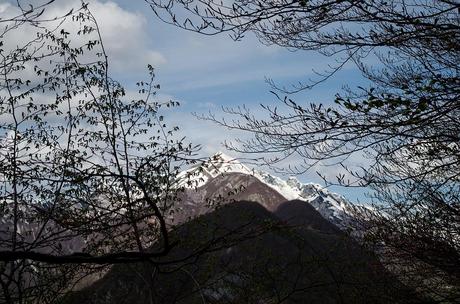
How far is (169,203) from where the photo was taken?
43.3 feet

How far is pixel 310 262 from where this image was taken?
37.0 ft

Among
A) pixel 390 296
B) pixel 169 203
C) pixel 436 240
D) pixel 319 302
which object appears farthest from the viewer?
pixel 319 302

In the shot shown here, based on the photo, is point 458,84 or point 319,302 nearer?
point 458,84

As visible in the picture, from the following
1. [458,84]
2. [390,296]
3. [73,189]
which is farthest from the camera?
[390,296]

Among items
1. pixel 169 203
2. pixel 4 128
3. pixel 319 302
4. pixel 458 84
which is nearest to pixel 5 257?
pixel 458 84

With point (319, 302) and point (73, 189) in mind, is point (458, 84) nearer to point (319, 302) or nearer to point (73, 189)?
point (73, 189)

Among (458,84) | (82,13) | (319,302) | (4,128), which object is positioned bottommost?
(319,302)

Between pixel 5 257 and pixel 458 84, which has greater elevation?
pixel 458 84

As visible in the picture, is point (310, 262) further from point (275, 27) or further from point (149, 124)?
point (275, 27)

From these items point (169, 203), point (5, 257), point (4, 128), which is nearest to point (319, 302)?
point (169, 203)

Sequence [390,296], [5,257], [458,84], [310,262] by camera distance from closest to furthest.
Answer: [5,257] < [458,84] < [390,296] < [310,262]

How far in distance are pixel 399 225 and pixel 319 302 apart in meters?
67.6

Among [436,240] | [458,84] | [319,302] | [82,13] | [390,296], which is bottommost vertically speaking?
[319,302]

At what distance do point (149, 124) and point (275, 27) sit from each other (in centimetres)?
790
